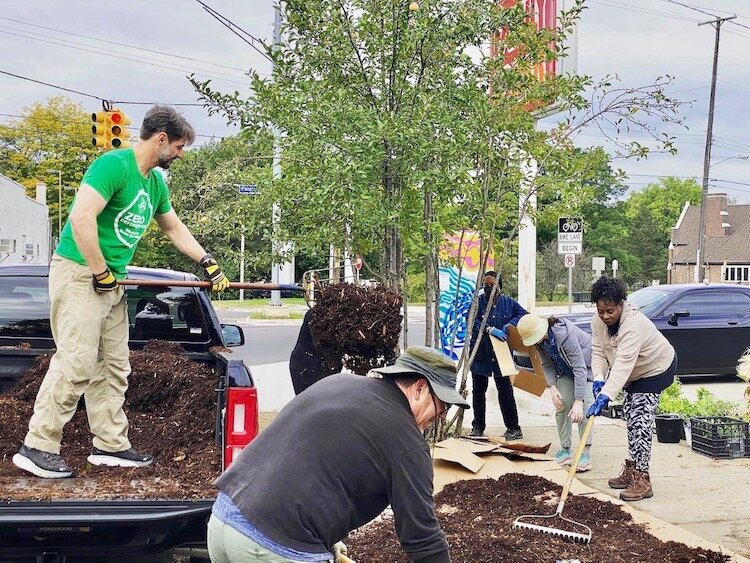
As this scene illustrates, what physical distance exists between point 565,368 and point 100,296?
14.6 ft

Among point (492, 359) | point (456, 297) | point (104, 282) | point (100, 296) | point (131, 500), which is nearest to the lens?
point (131, 500)

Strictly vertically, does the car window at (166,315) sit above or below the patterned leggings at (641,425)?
above

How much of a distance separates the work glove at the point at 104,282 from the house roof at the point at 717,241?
84924 mm

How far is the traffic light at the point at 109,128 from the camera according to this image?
53.2 feet

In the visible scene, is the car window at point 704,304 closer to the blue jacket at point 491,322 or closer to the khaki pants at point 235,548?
the blue jacket at point 491,322

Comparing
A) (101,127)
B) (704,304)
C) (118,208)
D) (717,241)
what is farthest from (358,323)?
(717,241)

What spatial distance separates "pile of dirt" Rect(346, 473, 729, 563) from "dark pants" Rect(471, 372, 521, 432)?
2629 mm

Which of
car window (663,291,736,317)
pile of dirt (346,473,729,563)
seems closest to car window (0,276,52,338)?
pile of dirt (346,473,729,563)

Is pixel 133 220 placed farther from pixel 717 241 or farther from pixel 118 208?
pixel 717 241

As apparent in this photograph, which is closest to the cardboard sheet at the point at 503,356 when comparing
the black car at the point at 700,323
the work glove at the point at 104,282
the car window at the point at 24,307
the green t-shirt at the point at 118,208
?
the car window at the point at 24,307

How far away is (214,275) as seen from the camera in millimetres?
5047

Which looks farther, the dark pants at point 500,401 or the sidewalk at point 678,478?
the dark pants at point 500,401

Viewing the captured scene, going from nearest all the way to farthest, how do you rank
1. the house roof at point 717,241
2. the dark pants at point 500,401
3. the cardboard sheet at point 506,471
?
1. the cardboard sheet at point 506,471
2. the dark pants at point 500,401
3. the house roof at point 717,241

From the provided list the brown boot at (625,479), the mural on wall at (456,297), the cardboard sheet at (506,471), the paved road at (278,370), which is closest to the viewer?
the cardboard sheet at (506,471)
